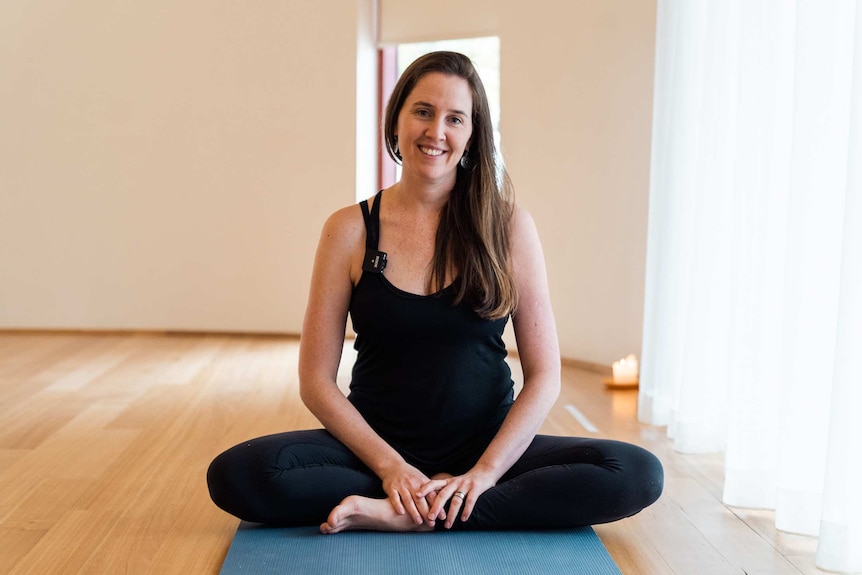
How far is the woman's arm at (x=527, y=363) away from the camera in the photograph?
2027mm

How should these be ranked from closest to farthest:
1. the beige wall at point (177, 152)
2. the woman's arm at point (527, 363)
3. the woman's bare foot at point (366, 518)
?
the woman's bare foot at point (366, 518)
the woman's arm at point (527, 363)
the beige wall at point (177, 152)

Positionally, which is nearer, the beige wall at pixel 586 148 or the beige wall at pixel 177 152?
the beige wall at pixel 586 148

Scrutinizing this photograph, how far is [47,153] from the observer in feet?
16.6

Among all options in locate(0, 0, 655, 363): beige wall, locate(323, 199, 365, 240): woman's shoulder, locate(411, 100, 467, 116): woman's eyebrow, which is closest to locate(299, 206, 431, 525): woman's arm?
locate(323, 199, 365, 240): woman's shoulder

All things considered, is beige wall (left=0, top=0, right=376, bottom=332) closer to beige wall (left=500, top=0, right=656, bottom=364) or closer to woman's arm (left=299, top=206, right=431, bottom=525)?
beige wall (left=500, top=0, right=656, bottom=364)

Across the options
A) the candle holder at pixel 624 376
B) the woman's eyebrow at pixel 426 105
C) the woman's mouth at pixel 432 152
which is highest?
the woman's eyebrow at pixel 426 105

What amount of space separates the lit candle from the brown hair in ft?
5.71

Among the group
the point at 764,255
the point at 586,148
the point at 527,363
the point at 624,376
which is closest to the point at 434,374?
the point at 527,363

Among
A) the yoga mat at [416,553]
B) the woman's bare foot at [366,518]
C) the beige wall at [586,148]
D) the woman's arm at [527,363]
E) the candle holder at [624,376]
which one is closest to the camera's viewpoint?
the yoga mat at [416,553]

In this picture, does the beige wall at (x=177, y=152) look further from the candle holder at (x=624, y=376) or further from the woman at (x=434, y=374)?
the woman at (x=434, y=374)

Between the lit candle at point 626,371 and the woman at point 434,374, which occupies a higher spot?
the woman at point 434,374

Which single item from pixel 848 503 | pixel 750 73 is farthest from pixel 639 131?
pixel 848 503

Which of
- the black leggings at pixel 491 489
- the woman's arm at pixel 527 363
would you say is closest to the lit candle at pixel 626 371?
the woman's arm at pixel 527 363

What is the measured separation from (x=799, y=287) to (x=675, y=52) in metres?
1.18
